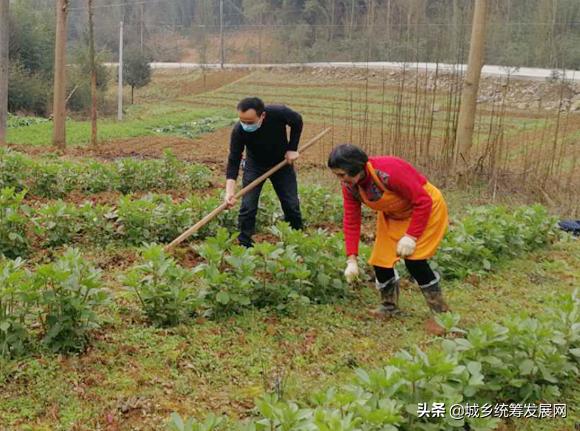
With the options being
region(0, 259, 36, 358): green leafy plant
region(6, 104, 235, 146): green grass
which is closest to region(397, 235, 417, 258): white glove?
region(0, 259, 36, 358): green leafy plant

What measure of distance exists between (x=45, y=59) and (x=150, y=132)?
11.2m

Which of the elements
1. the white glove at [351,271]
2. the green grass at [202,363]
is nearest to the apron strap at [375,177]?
the white glove at [351,271]

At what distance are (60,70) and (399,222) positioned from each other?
1052 cm

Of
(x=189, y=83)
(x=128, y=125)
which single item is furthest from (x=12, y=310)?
(x=189, y=83)

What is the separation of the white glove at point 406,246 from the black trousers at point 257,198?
1.76 metres

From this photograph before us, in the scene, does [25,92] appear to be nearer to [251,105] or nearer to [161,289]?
[251,105]

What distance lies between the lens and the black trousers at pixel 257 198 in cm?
562

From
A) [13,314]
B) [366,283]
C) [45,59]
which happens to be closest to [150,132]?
[45,59]

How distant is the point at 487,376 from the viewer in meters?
3.32

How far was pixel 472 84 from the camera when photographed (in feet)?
32.7

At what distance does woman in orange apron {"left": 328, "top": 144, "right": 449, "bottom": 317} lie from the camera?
3971mm

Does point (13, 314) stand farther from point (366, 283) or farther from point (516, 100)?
point (516, 100)

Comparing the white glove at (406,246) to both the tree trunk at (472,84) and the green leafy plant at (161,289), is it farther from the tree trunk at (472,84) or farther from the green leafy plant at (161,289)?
the tree trunk at (472,84)

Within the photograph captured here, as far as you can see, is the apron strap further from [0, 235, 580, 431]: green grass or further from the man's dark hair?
the man's dark hair
